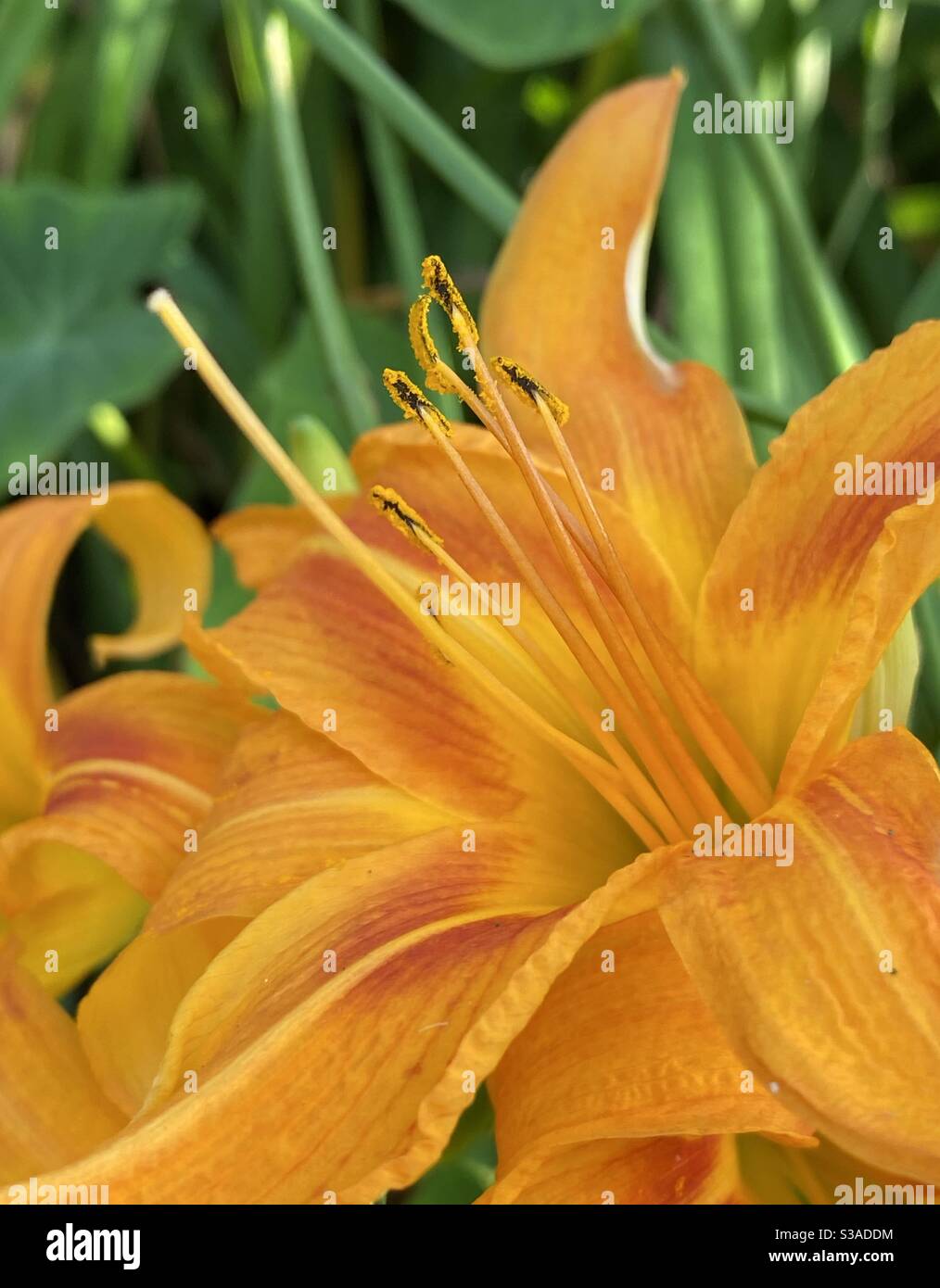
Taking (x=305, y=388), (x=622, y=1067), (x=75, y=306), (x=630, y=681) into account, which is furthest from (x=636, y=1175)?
(x=75, y=306)

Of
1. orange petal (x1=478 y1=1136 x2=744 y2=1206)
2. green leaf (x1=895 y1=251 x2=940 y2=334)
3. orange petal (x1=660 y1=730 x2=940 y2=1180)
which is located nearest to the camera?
orange petal (x1=660 y1=730 x2=940 y2=1180)

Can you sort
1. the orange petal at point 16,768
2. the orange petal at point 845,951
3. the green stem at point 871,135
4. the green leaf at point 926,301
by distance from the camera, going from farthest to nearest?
the green stem at point 871,135, the green leaf at point 926,301, the orange petal at point 16,768, the orange petal at point 845,951

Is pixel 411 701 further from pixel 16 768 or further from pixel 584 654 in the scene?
pixel 16 768

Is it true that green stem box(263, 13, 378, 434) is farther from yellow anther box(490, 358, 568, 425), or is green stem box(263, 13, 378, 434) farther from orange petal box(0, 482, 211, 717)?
yellow anther box(490, 358, 568, 425)

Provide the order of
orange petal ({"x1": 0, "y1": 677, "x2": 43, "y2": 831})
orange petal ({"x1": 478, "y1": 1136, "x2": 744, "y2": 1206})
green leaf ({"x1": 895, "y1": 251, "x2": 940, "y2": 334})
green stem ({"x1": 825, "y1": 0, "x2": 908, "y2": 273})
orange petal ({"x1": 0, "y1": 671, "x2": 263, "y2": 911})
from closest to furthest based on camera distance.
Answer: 1. orange petal ({"x1": 478, "y1": 1136, "x2": 744, "y2": 1206})
2. orange petal ({"x1": 0, "y1": 671, "x2": 263, "y2": 911})
3. orange petal ({"x1": 0, "y1": 677, "x2": 43, "y2": 831})
4. green leaf ({"x1": 895, "y1": 251, "x2": 940, "y2": 334})
5. green stem ({"x1": 825, "y1": 0, "x2": 908, "y2": 273})

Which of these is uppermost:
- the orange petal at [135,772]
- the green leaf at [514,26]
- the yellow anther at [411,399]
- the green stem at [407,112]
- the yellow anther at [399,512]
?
the green leaf at [514,26]

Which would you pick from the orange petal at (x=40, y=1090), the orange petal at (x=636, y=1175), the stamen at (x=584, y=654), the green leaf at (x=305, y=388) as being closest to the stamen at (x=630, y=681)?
the stamen at (x=584, y=654)

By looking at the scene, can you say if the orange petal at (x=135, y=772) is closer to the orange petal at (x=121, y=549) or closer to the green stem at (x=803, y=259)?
the orange petal at (x=121, y=549)

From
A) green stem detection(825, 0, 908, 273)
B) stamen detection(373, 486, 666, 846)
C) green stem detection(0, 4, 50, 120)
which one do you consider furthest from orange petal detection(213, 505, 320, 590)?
green stem detection(825, 0, 908, 273)
